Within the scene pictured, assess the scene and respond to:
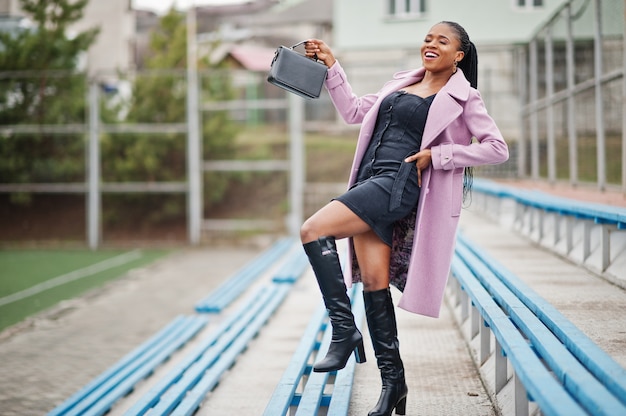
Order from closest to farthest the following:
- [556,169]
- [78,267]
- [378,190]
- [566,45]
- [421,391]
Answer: [378,190], [421,391], [566,45], [556,169], [78,267]

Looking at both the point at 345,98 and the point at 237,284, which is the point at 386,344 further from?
the point at 237,284

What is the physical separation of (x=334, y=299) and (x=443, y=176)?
58cm

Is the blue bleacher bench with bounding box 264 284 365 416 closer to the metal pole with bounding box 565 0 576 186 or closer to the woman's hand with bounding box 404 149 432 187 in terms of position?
the woman's hand with bounding box 404 149 432 187

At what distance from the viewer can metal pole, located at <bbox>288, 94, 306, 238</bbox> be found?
13.8 m

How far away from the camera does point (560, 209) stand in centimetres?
557

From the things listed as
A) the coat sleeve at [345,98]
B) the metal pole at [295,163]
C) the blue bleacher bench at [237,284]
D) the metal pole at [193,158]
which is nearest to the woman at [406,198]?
the coat sleeve at [345,98]

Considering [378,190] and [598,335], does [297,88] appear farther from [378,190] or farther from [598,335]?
[598,335]

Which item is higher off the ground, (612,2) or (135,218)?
Result: (612,2)

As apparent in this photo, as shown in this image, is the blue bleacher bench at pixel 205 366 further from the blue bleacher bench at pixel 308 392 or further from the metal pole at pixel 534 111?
the metal pole at pixel 534 111

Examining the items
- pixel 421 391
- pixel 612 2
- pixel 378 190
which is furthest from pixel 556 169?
pixel 378 190

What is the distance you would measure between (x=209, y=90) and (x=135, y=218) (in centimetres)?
269

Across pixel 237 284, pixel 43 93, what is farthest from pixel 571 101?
pixel 43 93

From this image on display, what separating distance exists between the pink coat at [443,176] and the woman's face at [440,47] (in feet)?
0.22

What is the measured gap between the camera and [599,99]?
738 centimetres
